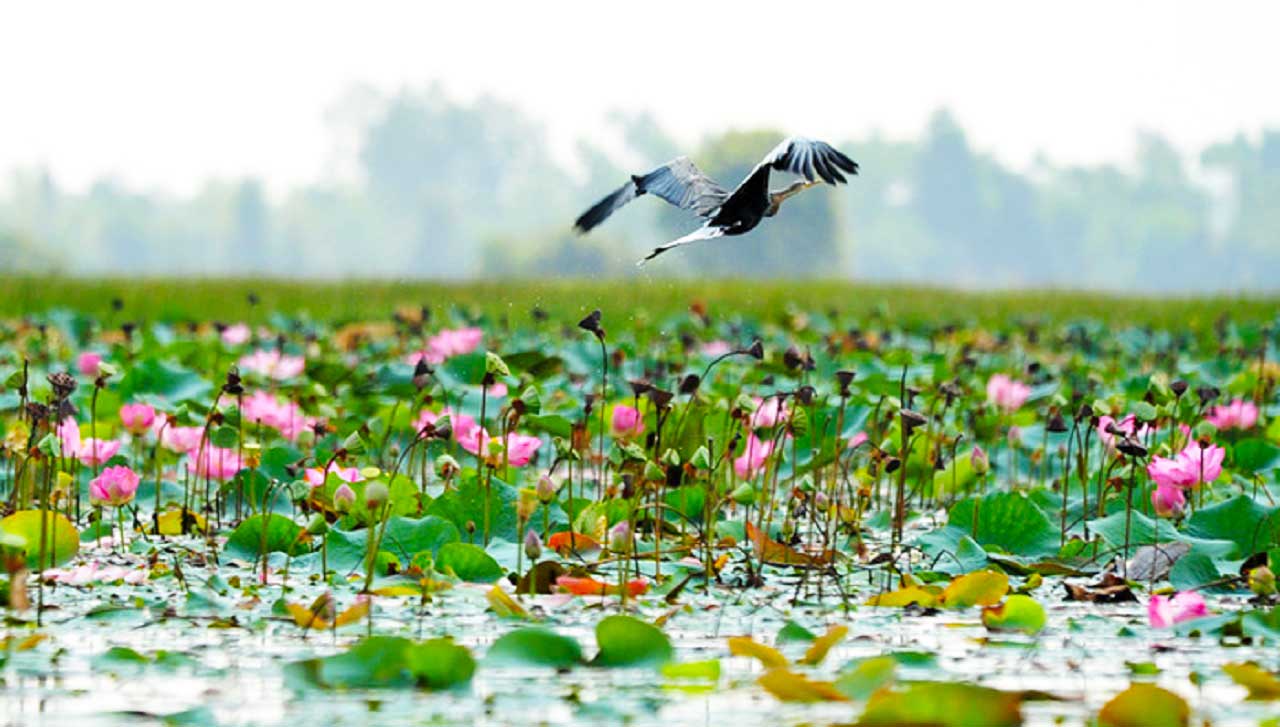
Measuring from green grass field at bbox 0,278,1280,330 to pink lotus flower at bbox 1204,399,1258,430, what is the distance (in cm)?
323

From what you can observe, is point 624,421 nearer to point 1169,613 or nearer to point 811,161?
point 811,161

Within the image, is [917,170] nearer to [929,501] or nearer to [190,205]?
[190,205]

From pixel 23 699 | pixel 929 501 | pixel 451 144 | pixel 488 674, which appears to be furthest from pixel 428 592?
pixel 451 144

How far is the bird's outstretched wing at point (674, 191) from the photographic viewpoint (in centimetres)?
308

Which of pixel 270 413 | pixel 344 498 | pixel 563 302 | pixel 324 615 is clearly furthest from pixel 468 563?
pixel 563 302

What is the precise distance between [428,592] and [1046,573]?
1015 mm

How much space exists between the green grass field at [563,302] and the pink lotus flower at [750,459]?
3464mm

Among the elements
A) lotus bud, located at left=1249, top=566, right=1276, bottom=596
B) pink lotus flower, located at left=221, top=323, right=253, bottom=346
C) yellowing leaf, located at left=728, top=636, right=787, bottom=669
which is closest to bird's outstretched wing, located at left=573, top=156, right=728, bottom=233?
lotus bud, located at left=1249, top=566, right=1276, bottom=596

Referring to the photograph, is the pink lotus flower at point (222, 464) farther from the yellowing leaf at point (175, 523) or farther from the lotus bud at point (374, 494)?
the lotus bud at point (374, 494)

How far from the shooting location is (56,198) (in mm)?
83812

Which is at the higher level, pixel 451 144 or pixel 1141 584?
pixel 451 144

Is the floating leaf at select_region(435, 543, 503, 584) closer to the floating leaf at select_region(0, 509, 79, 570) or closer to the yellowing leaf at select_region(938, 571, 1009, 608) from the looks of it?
the floating leaf at select_region(0, 509, 79, 570)

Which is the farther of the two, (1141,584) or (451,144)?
(451,144)

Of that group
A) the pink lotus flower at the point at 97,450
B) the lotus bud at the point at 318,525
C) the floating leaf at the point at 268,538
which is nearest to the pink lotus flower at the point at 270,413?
the pink lotus flower at the point at 97,450
